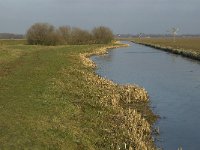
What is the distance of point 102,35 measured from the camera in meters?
131

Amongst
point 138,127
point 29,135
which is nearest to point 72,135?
point 29,135

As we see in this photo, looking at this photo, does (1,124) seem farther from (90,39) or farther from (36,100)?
(90,39)

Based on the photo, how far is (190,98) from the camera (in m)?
25.3

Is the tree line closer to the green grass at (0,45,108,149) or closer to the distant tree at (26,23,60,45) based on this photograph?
the distant tree at (26,23,60,45)

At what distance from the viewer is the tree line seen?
4277 inches

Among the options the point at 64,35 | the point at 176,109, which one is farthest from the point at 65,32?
the point at 176,109

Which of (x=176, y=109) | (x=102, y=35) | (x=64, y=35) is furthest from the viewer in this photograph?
(x=102, y=35)

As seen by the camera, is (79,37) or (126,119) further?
(79,37)

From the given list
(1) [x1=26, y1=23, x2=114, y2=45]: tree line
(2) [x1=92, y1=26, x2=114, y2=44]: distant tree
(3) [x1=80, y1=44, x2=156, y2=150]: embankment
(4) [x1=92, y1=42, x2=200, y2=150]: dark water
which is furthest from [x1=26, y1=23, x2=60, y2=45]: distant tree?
(3) [x1=80, y1=44, x2=156, y2=150]: embankment

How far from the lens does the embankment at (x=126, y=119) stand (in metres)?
13.4

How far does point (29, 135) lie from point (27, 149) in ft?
4.19

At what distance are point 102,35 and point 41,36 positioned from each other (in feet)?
91.6

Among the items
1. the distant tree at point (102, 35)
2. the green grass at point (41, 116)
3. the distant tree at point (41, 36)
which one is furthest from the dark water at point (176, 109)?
the distant tree at point (102, 35)

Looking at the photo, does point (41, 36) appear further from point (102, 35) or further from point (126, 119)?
point (126, 119)
